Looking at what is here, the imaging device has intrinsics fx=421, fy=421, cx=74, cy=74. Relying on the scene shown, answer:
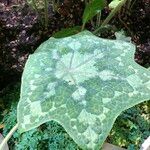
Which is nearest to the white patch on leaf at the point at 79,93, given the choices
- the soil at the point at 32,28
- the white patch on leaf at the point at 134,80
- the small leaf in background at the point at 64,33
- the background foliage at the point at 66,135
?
the white patch on leaf at the point at 134,80

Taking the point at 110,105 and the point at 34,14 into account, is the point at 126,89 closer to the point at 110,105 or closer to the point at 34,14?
the point at 110,105

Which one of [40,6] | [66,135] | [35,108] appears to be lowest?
[66,135]

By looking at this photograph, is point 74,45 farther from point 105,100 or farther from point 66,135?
point 66,135

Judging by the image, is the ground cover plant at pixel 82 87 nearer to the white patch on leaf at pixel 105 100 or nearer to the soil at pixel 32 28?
the white patch on leaf at pixel 105 100

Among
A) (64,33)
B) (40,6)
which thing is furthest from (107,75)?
(40,6)

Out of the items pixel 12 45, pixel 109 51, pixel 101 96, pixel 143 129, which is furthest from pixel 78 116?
pixel 12 45

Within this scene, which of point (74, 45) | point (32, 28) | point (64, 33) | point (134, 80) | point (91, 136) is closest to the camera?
point (91, 136)

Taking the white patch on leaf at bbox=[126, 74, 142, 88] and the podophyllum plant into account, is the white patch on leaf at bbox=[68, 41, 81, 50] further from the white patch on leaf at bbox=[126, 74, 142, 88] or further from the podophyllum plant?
the white patch on leaf at bbox=[126, 74, 142, 88]

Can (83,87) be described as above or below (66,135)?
above
